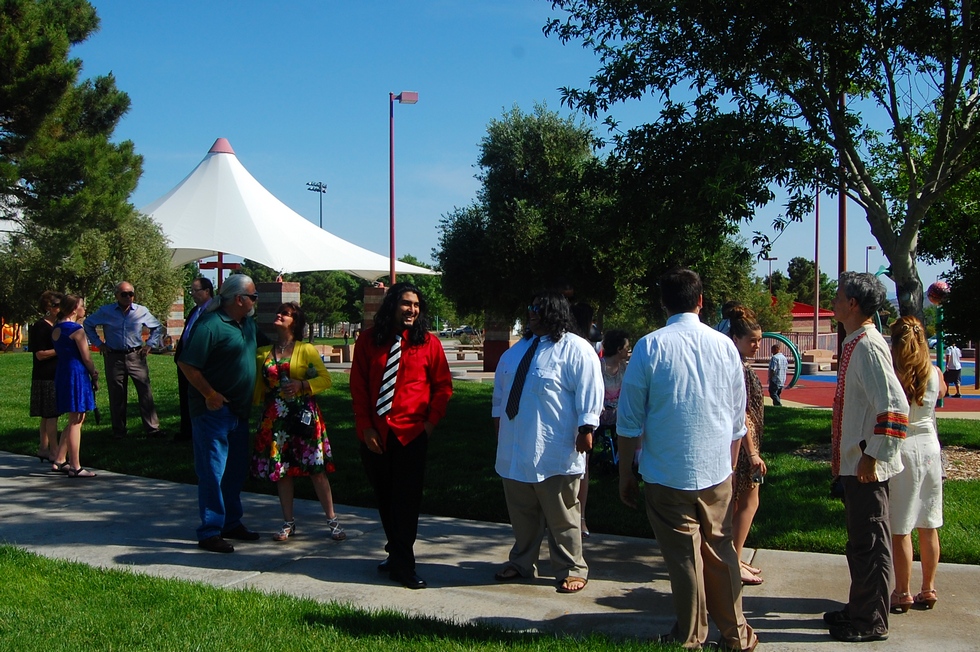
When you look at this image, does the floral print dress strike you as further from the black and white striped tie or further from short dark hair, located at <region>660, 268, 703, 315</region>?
short dark hair, located at <region>660, 268, 703, 315</region>

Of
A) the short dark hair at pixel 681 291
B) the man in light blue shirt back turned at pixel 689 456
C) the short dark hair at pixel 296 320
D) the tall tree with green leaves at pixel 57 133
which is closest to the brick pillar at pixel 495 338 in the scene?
the tall tree with green leaves at pixel 57 133

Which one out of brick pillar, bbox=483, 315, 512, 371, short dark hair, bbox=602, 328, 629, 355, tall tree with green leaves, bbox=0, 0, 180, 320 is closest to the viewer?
short dark hair, bbox=602, 328, 629, 355

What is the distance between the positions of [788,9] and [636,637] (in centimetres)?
679

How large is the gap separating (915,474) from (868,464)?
60 cm

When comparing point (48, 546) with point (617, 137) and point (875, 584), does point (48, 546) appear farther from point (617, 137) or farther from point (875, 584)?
point (617, 137)

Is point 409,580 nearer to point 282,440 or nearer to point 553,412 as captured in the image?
point 553,412

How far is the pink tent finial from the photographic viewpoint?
104ft

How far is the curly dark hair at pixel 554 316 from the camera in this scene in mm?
5066

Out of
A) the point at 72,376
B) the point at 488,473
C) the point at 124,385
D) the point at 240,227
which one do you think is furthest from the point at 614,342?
the point at 240,227

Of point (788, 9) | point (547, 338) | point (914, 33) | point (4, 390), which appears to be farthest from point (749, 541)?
point (4, 390)

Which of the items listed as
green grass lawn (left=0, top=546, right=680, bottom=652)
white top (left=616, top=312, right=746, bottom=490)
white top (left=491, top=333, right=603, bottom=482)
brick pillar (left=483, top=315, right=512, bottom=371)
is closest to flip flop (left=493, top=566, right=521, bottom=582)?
white top (left=491, top=333, right=603, bottom=482)

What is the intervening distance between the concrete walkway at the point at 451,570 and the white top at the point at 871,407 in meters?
0.91

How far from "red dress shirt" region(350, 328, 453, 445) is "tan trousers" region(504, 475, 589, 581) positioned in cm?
64

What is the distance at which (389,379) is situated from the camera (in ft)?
17.2
